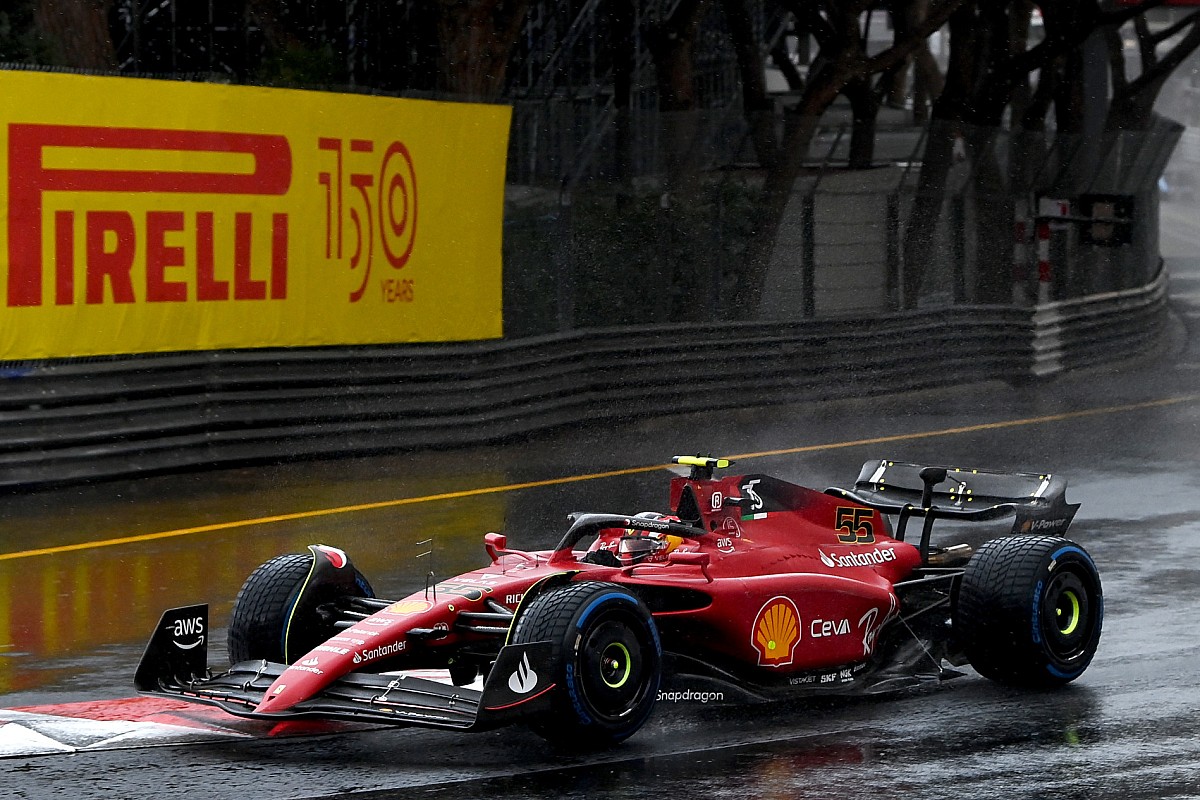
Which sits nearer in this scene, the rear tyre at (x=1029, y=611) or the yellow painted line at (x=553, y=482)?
the rear tyre at (x=1029, y=611)

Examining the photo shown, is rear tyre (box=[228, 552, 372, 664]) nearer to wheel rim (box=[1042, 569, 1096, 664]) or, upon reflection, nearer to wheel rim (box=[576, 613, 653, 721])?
wheel rim (box=[576, 613, 653, 721])

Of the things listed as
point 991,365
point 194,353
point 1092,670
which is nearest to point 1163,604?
point 1092,670

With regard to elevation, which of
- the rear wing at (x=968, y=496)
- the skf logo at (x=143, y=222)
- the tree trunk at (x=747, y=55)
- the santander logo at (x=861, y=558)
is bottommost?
the santander logo at (x=861, y=558)

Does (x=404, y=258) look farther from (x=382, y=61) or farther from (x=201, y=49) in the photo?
(x=201, y=49)

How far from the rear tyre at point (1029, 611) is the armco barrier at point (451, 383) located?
26.5 ft

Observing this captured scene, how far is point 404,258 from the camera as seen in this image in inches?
652

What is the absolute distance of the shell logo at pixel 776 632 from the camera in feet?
25.0

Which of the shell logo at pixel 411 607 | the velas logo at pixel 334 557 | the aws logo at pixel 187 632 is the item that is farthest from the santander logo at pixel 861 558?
the aws logo at pixel 187 632

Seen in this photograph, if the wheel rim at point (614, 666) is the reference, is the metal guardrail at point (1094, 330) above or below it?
above

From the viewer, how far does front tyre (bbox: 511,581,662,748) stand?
268 inches

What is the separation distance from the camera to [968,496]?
31.1 ft

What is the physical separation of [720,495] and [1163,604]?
11.1 ft

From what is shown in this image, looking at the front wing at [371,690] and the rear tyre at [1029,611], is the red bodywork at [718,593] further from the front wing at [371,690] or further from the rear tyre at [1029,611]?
the rear tyre at [1029,611]

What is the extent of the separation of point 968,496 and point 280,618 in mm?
3620
